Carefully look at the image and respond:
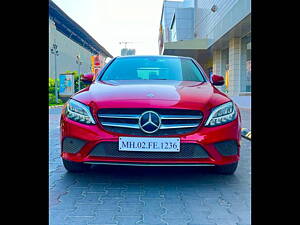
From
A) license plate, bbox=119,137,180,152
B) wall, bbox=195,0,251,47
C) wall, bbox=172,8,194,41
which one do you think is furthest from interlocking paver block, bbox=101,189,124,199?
wall, bbox=172,8,194,41

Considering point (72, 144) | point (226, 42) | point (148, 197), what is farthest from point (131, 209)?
point (226, 42)

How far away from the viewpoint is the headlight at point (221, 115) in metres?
3.16

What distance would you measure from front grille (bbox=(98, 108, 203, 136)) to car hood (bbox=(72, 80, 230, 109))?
2.1 inches

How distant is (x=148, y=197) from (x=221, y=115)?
3.55ft

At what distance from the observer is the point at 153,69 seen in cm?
442

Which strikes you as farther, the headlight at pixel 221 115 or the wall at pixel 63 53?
the wall at pixel 63 53

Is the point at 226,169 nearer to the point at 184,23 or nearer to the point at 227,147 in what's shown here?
the point at 227,147

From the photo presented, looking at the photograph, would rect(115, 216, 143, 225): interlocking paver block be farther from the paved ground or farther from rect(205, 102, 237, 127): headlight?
rect(205, 102, 237, 127): headlight

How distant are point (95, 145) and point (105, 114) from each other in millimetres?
322

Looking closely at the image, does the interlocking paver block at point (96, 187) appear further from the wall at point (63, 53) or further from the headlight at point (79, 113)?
the wall at point (63, 53)

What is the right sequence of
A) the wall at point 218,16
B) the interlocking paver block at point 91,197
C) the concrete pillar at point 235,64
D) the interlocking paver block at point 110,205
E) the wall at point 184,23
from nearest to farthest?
1. the interlocking paver block at point 110,205
2. the interlocking paver block at point 91,197
3. the wall at point 218,16
4. the concrete pillar at point 235,64
5. the wall at point 184,23

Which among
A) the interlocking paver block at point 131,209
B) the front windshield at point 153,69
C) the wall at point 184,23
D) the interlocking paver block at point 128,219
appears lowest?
the interlocking paver block at point 128,219

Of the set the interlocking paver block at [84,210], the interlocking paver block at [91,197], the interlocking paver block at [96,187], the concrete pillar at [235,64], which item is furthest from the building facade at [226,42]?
the interlocking paver block at [84,210]
